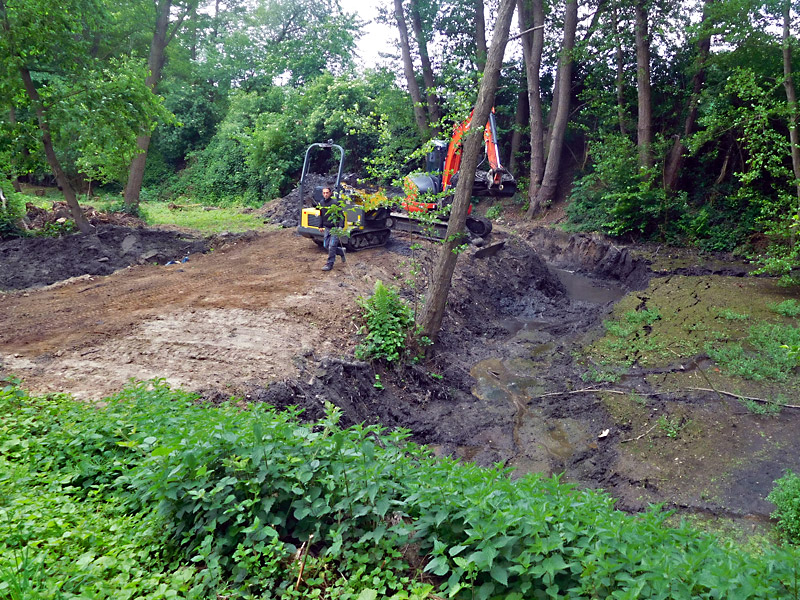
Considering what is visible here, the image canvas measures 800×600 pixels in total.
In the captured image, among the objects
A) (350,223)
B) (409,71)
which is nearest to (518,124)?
(409,71)

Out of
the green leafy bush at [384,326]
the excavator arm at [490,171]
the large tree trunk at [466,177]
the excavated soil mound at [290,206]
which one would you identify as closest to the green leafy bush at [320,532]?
the green leafy bush at [384,326]

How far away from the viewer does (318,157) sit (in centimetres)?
2302

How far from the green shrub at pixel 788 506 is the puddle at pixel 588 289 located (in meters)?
8.04

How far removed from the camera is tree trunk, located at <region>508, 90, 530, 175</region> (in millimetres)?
22141

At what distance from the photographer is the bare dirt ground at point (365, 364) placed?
6.54 m

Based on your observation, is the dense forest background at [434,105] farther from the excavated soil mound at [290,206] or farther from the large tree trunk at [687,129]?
the excavated soil mound at [290,206]

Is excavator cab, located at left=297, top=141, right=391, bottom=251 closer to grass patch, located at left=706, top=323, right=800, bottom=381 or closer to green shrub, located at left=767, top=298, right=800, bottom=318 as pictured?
grass patch, located at left=706, top=323, right=800, bottom=381

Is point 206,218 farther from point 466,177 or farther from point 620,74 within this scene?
point 620,74

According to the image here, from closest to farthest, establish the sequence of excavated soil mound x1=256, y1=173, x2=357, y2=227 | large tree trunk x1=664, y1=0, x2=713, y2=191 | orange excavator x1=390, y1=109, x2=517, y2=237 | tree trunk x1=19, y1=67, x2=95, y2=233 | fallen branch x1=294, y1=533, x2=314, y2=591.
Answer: fallen branch x1=294, y1=533, x2=314, y2=591 < tree trunk x1=19, y1=67, x2=95, y2=233 < orange excavator x1=390, y1=109, x2=517, y2=237 < large tree trunk x1=664, y1=0, x2=713, y2=191 < excavated soil mound x1=256, y1=173, x2=357, y2=227

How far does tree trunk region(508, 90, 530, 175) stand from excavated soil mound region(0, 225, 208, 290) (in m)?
13.2

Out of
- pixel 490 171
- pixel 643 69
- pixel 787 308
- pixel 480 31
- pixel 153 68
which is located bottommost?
pixel 787 308

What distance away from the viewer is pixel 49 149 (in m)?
12.9

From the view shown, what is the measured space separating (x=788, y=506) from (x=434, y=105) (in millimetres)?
18905

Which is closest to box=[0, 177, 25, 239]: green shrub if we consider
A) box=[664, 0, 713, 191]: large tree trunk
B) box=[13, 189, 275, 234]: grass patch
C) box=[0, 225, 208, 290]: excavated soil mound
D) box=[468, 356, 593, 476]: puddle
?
box=[0, 225, 208, 290]: excavated soil mound
